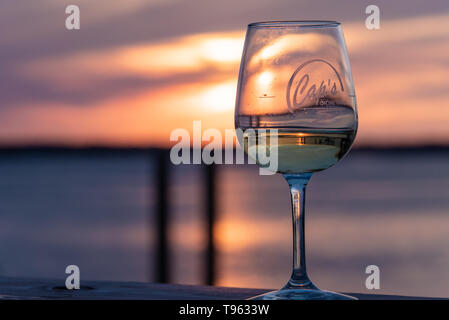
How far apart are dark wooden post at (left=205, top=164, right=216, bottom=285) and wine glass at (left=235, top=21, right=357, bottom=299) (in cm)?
176

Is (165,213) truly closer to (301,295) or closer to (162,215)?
(162,215)

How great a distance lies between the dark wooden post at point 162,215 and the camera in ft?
8.93

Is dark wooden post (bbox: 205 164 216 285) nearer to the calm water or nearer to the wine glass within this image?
the calm water

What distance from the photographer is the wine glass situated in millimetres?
888

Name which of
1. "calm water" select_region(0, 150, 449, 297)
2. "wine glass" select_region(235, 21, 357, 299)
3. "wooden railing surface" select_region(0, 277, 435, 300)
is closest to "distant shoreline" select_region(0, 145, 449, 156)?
"calm water" select_region(0, 150, 449, 297)

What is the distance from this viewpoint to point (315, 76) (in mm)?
902

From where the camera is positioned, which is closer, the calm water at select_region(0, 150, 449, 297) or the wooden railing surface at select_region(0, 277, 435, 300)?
the wooden railing surface at select_region(0, 277, 435, 300)

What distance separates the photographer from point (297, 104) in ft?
→ 2.91

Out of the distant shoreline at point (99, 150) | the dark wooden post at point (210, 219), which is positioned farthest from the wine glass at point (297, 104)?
the distant shoreline at point (99, 150)

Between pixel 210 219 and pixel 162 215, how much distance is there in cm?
19

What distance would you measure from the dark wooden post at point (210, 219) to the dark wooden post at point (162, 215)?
0.16 m
